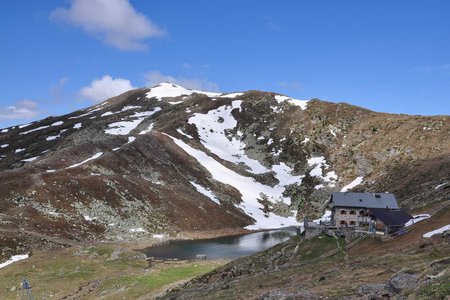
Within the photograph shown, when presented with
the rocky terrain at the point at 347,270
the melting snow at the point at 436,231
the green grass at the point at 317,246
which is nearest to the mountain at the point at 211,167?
the green grass at the point at 317,246

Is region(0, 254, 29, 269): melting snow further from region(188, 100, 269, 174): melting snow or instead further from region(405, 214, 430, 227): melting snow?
region(188, 100, 269, 174): melting snow

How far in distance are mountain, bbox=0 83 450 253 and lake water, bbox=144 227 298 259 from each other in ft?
23.6

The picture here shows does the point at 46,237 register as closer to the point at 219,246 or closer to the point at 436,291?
the point at 219,246

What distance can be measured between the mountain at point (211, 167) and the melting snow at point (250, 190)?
501 millimetres

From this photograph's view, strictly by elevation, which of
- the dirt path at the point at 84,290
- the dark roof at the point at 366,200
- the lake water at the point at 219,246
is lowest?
the lake water at the point at 219,246

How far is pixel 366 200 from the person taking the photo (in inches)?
2670

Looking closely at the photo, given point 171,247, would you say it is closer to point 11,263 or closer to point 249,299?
point 11,263

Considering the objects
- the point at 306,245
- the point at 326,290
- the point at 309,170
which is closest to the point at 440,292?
the point at 326,290

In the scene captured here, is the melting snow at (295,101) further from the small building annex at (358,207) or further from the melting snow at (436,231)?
the melting snow at (436,231)

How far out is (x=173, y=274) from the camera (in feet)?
222

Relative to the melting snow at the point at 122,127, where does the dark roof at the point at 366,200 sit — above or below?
below

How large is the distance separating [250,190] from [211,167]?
16.0 meters

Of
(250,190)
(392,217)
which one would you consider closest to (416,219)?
(392,217)

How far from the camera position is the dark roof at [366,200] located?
66.6 meters
